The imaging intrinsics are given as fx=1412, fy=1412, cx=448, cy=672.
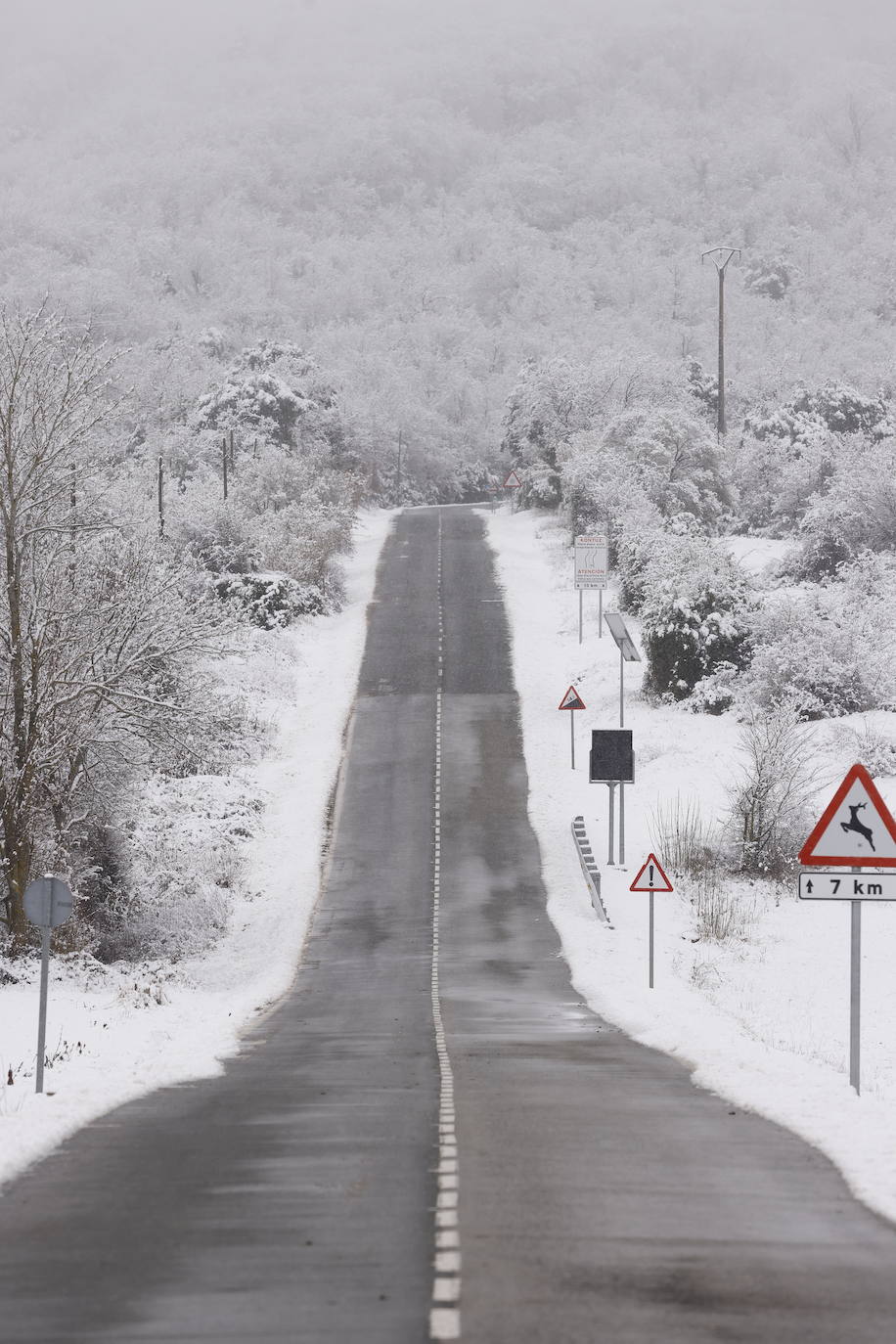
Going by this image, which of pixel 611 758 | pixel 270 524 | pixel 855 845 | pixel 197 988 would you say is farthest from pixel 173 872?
pixel 270 524

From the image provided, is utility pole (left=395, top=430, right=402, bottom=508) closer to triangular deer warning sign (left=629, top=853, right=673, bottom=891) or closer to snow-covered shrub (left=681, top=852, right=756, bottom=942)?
snow-covered shrub (left=681, top=852, right=756, bottom=942)

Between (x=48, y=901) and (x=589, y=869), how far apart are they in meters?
17.4

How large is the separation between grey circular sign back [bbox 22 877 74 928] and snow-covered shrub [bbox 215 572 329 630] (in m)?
38.4

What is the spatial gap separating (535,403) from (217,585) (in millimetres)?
35989

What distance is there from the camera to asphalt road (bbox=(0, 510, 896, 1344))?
6.26 m

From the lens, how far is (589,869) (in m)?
29.1

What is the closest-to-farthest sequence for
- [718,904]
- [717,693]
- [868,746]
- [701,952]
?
[701,952] < [718,904] < [868,746] < [717,693]

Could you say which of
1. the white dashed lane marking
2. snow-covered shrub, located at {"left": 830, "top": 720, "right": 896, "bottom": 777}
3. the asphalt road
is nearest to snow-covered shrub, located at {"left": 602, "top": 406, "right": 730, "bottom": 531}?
snow-covered shrub, located at {"left": 830, "top": 720, "right": 896, "bottom": 777}

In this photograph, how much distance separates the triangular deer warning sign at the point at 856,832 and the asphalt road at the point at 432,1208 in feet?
7.22

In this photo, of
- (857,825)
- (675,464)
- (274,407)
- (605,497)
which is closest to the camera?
(857,825)

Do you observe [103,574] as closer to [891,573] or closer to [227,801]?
[227,801]

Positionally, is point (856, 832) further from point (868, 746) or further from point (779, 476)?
point (779, 476)

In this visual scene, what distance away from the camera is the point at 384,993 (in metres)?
21.4

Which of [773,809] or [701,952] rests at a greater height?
[773,809]
